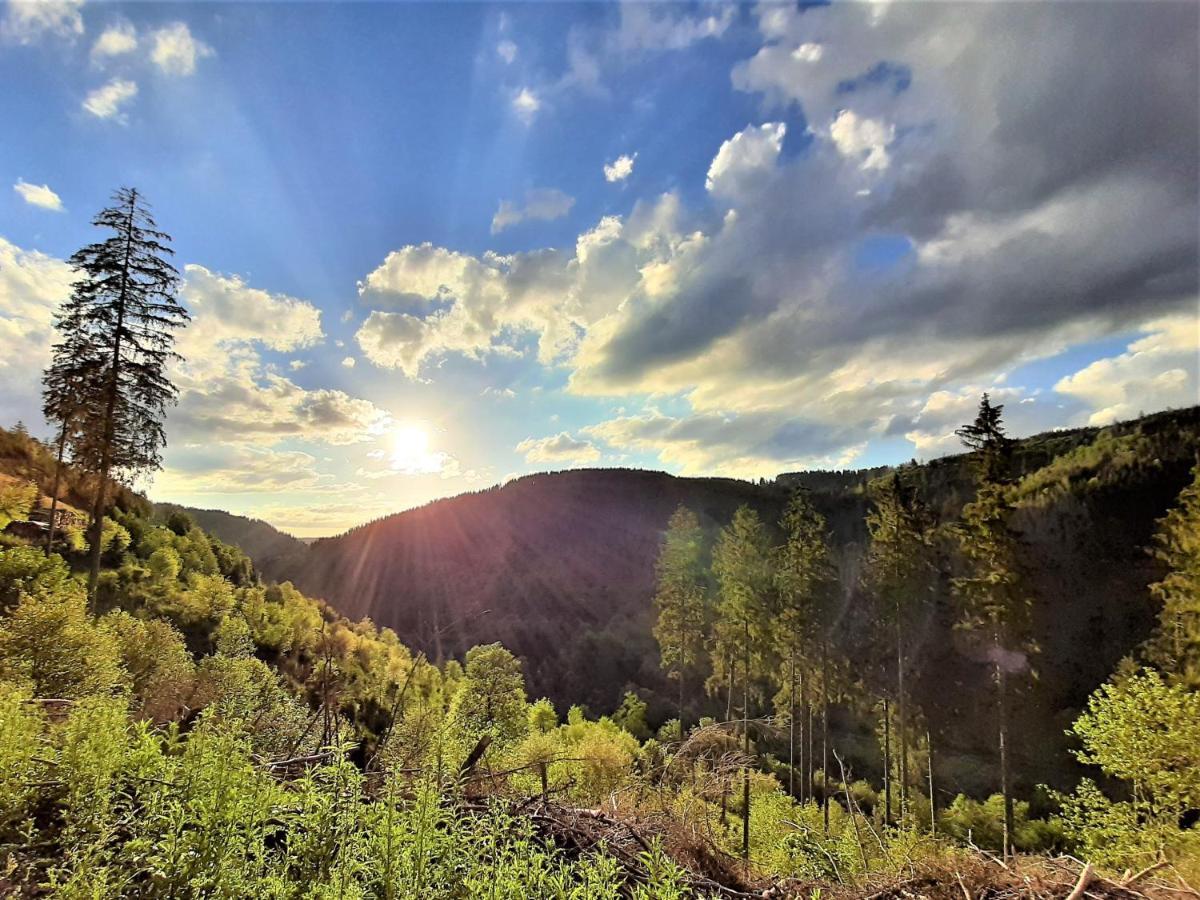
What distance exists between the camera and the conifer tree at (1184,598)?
533 inches

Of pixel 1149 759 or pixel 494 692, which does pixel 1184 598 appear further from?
pixel 494 692

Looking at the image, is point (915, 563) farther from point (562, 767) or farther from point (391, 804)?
point (391, 804)

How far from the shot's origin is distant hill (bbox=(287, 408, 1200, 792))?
43094mm

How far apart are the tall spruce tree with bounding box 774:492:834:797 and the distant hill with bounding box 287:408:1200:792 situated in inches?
204

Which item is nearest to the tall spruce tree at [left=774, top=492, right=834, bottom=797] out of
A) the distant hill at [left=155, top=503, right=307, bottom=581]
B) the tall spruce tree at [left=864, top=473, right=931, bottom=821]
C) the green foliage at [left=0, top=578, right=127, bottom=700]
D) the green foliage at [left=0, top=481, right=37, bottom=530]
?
Result: the tall spruce tree at [left=864, top=473, right=931, bottom=821]

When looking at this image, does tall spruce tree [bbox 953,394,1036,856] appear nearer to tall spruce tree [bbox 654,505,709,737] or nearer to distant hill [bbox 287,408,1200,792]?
distant hill [bbox 287,408,1200,792]

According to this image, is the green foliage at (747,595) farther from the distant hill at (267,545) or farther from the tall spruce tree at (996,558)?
the distant hill at (267,545)

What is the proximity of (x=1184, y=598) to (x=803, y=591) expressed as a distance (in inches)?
535

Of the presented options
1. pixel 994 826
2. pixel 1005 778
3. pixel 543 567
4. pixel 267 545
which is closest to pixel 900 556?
pixel 1005 778

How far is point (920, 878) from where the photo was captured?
12.5ft

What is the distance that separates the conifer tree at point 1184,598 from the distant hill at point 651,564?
10.8 feet

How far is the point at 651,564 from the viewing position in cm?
11044

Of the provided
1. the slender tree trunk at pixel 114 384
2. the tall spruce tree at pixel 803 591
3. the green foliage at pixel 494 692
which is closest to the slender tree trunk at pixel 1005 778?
the tall spruce tree at pixel 803 591

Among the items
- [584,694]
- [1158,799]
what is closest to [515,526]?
[584,694]
